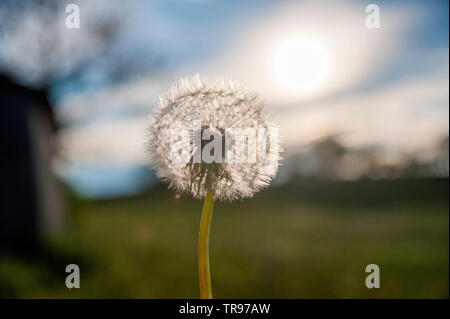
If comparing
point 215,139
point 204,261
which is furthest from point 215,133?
point 204,261

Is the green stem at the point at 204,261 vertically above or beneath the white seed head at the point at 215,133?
beneath

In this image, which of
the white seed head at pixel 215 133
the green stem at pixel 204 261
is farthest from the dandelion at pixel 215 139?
the green stem at pixel 204 261

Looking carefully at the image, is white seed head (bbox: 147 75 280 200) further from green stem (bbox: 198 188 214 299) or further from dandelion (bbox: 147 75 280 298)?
green stem (bbox: 198 188 214 299)

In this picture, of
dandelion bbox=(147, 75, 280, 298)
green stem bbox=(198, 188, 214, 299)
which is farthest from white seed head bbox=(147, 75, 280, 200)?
green stem bbox=(198, 188, 214, 299)

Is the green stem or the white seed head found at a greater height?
the white seed head

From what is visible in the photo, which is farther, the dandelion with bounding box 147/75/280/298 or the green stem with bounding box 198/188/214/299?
the dandelion with bounding box 147/75/280/298

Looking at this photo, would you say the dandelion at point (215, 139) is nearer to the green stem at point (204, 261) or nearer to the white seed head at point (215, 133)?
the white seed head at point (215, 133)

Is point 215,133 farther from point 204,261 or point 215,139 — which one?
point 204,261
